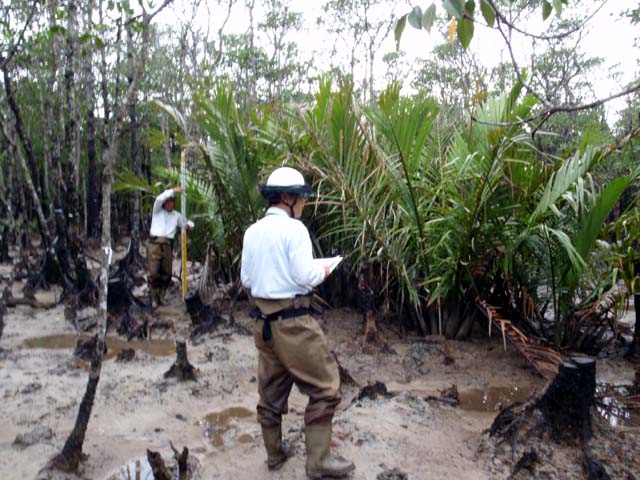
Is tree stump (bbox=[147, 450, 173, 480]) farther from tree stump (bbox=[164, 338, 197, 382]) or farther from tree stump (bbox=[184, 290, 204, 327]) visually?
tree stump (bbox=[184, 290, 204, 327])

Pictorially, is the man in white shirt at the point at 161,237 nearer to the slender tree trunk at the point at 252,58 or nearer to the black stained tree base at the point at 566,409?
the black stained tree base at the point at 566,409

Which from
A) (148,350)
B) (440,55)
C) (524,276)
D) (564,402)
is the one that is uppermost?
(440,55)

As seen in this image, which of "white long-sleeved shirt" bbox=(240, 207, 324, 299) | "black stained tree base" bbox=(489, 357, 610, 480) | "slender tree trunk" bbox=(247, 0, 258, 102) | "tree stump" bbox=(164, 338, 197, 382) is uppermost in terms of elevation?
"slender tree trunk" bbox=(247, 0, 258, 102)

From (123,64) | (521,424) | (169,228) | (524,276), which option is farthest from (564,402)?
(123,64)

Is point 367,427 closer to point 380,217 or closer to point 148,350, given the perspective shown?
Result: point 380,217

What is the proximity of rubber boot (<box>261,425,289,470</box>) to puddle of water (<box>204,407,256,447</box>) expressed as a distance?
62 centimetres

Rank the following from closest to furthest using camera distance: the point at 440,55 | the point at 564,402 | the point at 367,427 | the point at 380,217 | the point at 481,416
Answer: the point at 564,402 < the point at 367,427 < the point at 481,416 < the point at 380,217 < the point at 440,55

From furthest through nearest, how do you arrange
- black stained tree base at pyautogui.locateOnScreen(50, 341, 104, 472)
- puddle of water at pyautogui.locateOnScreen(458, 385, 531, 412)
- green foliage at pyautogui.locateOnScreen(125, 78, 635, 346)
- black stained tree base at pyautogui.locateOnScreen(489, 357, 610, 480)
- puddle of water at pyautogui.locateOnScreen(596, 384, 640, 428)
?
1. green foliage at pyautogui.locateOnScreen(125, 78, 635, 346)
2. puddle of water at pyautogui.locateOnScreen(458, 385, 531, 412)
3. puddle of water at pyautogui.locateOnScreen(596, 384, 640, 428)
4. black stained tree base at pyautogui.locateOnScreen(489, 357, 610, 480)
5. black stained tree base at pyautogui.locateOnScreen(50, 341, 104, 472)

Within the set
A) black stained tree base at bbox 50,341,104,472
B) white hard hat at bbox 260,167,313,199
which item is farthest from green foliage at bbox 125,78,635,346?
black stained tree base at bbox 50,341,104,472

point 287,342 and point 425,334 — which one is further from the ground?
point 287,342

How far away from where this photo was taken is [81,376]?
17.9 ft

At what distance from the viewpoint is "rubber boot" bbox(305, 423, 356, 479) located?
333 cm

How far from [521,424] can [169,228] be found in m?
5.77

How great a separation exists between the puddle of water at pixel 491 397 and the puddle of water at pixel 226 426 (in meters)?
1.66
